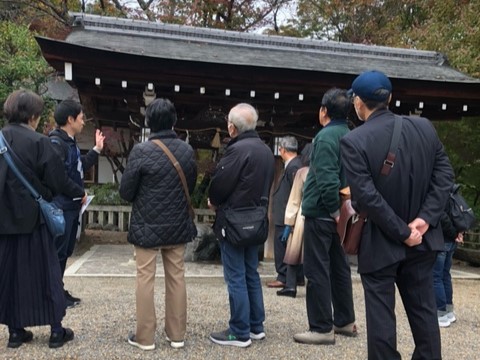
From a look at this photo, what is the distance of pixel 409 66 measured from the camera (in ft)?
29.9

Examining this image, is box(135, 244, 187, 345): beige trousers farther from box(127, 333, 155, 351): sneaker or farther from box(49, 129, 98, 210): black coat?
box(49, 129, 98, 210): black coat

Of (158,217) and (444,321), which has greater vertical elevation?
(158,217)

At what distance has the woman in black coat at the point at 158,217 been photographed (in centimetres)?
325

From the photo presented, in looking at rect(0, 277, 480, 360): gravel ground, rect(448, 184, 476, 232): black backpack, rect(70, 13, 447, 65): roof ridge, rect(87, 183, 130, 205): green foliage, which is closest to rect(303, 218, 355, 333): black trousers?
rect(0, 277, 480, 360): gravel ground

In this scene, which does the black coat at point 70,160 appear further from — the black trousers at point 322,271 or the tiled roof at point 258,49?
the tiled roof at point 258,49

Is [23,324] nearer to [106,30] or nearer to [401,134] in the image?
[401,134]

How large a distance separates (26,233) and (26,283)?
342 mm

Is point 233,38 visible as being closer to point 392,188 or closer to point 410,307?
point 392,188

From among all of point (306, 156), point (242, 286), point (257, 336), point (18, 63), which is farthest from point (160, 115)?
point (18, 63)

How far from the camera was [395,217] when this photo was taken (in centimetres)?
247

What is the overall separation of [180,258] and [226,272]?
364mm

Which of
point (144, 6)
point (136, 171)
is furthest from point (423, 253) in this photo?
point (144, 6)

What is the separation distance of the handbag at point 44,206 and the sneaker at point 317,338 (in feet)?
6.53

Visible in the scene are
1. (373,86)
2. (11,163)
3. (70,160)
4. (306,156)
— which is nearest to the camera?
(373,86)
